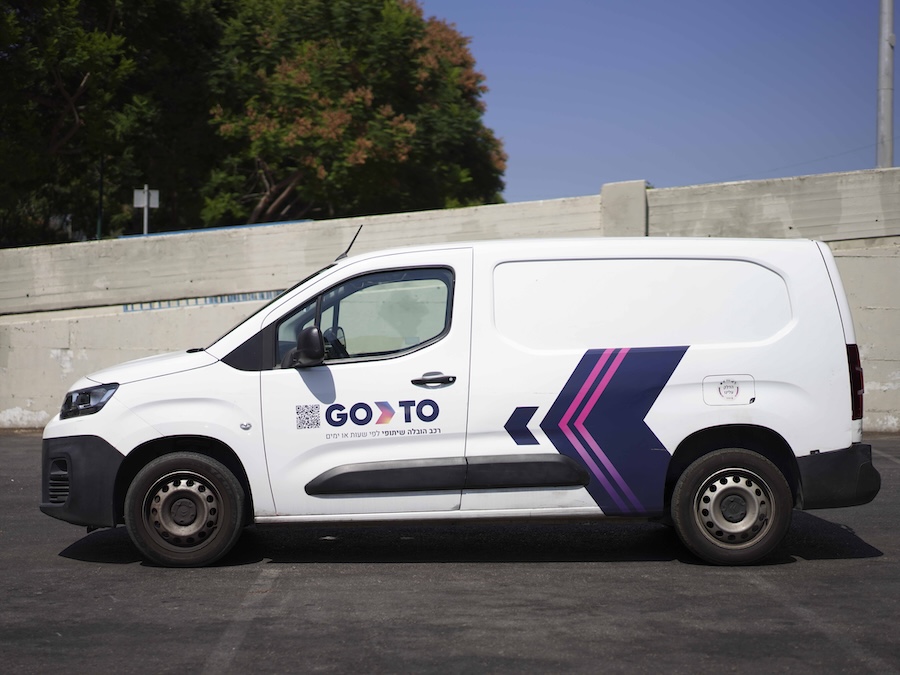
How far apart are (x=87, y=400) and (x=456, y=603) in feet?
8.40

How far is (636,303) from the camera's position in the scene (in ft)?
21.4

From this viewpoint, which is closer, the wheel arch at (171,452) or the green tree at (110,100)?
the wheel arch at (171,452)

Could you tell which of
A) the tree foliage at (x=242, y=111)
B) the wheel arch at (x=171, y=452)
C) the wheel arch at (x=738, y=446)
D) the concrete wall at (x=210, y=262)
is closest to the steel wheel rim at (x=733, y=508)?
the wheel arch at (x=738, y=446)

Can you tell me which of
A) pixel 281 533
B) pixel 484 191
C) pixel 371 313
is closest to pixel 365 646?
pixel 371 313

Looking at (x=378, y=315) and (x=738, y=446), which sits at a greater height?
(x=378, y=315)

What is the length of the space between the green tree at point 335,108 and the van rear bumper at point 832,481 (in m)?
25.3

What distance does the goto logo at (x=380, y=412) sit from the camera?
253 inches

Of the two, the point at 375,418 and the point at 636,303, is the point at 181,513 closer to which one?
the point at 375,418

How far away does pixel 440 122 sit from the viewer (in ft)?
109

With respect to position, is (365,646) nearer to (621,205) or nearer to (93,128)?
(621,205)

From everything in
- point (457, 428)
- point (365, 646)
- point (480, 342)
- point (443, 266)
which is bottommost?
point (365, 646)

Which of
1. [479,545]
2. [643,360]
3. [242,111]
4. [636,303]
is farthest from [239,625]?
[242,111]

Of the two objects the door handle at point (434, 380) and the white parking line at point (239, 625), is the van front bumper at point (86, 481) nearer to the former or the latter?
the white parking line at point (239, 625)

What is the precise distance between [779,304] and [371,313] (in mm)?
2331
